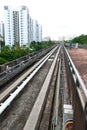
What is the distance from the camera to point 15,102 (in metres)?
7.76

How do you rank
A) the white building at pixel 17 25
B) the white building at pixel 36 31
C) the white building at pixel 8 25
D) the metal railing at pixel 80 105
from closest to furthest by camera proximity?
the metal railing at pixel 80 105
the white building at pixel 8 25
the white building at pixel 17 25
the white building at pixel 36 31

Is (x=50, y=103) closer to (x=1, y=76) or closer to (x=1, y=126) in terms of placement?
(x=1, y=126)

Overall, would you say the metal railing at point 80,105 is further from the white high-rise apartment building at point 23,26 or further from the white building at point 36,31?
the white building at point 36,31

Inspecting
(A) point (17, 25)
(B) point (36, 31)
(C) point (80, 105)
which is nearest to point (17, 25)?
(A) point (17, 25)

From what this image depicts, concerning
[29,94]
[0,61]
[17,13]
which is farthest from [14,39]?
[29,94]

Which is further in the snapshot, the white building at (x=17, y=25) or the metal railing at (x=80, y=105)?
the white building at (x=17, y=25)

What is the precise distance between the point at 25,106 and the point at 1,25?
519 feet

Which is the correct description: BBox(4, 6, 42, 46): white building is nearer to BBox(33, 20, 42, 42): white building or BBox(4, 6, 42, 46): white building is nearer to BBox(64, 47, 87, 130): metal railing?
BBox(33, 20, 42, 42): white building

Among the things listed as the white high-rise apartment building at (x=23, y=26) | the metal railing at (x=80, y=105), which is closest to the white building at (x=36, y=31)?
the white high-rise apartment building at (x=23, y=26)

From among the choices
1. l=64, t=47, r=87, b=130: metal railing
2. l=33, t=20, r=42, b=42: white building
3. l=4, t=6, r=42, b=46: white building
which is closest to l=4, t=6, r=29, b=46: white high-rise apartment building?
l=4, t=6, r=42, b=46: white building

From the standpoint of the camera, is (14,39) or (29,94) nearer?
(29,94)

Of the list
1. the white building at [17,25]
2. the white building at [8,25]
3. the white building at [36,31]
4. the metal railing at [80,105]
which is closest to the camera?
the metal railing at [80,105]

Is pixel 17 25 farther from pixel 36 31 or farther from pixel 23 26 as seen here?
pixel 36 31

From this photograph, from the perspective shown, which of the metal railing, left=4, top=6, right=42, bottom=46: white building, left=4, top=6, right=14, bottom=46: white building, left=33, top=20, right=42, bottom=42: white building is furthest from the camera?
left=33, top=20, right=42, bottom=42: white building
